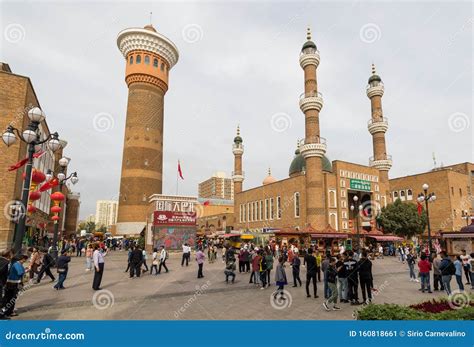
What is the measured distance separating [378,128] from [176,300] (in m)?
45.1

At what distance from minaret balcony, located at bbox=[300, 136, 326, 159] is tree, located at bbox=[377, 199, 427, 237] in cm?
1261

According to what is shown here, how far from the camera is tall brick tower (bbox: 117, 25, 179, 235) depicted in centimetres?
4069

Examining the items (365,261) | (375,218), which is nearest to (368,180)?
(375,218)

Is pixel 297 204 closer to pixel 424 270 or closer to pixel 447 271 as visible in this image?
pixel 424 270

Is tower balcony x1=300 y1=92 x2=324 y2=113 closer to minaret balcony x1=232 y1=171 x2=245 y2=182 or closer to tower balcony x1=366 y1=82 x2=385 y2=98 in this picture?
tower balcony x1=366 y1=82 x2=385 y2=98

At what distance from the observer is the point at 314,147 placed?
3844 cm

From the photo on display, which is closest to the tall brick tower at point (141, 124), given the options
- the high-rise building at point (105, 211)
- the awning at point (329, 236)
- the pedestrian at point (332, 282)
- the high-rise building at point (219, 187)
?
the awning at point (329, 236)

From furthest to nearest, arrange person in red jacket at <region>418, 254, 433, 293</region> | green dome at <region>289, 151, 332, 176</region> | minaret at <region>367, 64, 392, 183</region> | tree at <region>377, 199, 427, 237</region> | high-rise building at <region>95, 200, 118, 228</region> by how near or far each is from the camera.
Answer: high-rise building at <region>95, 200, 118, 228</region> → green dome at <region>289, 151, 332, 176</region> → minaret at <region>367, 64, 392, 183</region> → tree at <region>377, 199, 427, 237</region> → person in red jacket at <region>418, 254, 433, 293</region>

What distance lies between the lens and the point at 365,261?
9383mm

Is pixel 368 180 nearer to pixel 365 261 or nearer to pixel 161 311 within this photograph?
pixel 365 261

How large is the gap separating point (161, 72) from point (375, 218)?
120 feet

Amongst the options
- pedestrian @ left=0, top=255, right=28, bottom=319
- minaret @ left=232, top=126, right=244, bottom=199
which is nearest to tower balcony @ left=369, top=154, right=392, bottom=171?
minaret @ left=232, top=126, right=244, bottom=199

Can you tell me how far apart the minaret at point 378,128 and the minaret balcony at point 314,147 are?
42.4ft

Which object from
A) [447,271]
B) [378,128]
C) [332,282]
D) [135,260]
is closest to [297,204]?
[378,128]
